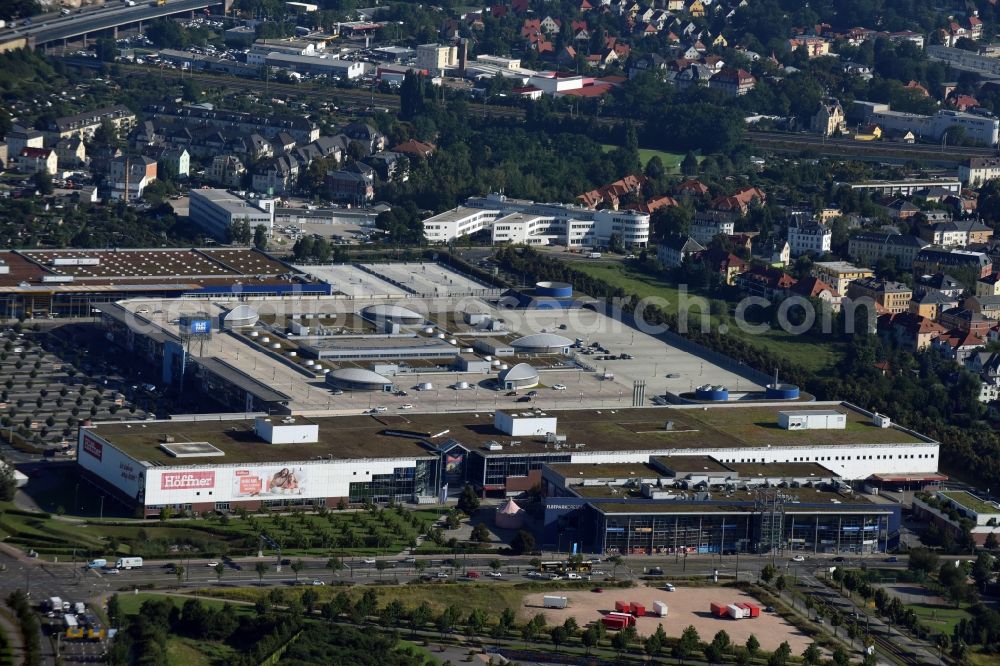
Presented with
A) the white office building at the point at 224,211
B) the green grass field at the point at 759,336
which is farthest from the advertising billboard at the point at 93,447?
the white office building at the point at 224,211

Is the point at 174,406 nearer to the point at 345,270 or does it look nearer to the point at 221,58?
the point at 345,270

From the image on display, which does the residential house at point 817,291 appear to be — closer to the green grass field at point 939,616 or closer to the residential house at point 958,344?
the residential house at point 958,344

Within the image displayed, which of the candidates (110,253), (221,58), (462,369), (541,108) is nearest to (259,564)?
(462,369)

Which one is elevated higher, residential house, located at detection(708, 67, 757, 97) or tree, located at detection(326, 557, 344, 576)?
residential house, located at detection(708, 67, 757, 97)

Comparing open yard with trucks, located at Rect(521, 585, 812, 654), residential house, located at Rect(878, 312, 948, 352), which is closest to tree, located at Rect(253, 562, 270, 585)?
open yard with trucks, located at Rect(521, 585, 812, 654)

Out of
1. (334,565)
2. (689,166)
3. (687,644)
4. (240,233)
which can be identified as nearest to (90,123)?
(240,233)

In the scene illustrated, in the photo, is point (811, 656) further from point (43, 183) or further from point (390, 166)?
point (390, 166)

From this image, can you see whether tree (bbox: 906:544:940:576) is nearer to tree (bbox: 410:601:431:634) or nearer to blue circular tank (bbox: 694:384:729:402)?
blue circular tank (bbox: 694:384:729:402)
